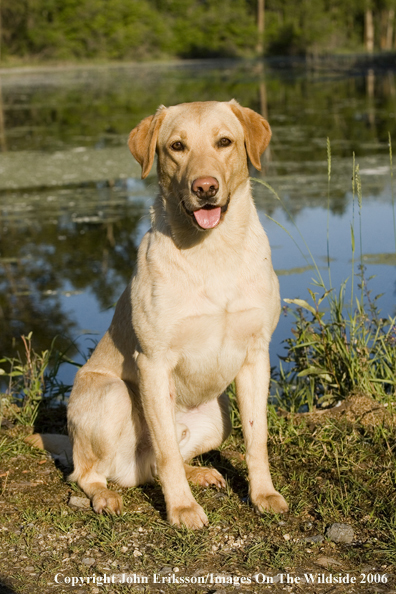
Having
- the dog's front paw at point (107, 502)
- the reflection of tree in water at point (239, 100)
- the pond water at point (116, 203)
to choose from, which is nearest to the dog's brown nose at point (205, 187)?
the pond water at point (116, 203)

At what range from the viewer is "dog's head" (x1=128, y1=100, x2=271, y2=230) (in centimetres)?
323

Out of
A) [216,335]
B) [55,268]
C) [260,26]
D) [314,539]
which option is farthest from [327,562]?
[260,26]

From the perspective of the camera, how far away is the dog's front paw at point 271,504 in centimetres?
329

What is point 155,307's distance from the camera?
129 inches

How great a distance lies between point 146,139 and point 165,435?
1.46 m

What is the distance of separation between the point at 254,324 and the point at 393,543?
1086 mm

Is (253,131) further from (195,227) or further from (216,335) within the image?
(216,335)

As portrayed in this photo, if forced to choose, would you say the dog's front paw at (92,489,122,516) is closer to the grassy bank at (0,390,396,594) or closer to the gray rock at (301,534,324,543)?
the grassy bank at (0,390,396,594)

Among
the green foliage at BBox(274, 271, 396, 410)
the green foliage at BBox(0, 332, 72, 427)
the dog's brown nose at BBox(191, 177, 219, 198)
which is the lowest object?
the green foliage at BBox(0, 332, 72, 427)

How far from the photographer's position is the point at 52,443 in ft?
13.5

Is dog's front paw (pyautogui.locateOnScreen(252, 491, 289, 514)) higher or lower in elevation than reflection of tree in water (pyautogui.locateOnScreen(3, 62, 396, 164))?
lower

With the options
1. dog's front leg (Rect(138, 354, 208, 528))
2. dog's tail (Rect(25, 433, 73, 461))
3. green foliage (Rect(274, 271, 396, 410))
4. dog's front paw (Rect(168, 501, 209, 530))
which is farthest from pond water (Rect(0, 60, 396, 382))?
dog's front paw (Rect(168, 501, 209, 530))

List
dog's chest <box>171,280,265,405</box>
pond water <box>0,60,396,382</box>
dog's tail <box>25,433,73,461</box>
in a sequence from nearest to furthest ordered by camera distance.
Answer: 1. dog's chest <box>171,280,265,405</box>
2. dog's tail <box>25,433,73,461</box>
3. pond water <box>0,60,396,382</box>

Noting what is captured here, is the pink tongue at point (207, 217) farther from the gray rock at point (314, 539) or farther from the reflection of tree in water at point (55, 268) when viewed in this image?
the reflection of tree in water at point (55, 268)
